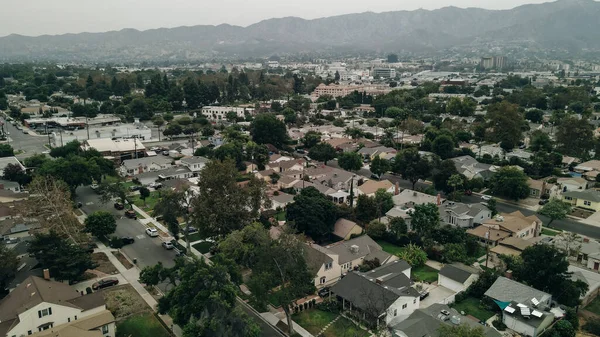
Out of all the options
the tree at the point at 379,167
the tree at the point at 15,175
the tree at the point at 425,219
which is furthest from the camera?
the tree at the point at 379,167

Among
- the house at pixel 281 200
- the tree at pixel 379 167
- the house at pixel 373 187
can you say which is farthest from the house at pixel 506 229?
the house at pixel 281 200

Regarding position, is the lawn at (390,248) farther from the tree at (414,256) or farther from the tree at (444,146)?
the tree at (444,146)

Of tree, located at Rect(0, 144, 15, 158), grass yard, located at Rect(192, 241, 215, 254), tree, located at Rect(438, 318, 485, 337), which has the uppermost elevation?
tree, located at Rect(0, 144, 15, 158)

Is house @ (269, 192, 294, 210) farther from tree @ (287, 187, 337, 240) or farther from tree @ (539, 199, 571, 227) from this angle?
tree @ (539, 199, 571, 227)

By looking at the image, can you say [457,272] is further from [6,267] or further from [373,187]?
[6,267]

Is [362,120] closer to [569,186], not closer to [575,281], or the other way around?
[569,186]

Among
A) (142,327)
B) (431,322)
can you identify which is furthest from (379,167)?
(142,327)

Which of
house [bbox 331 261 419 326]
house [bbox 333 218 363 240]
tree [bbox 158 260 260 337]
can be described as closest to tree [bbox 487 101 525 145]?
house [bbox 333 218 363 240]
